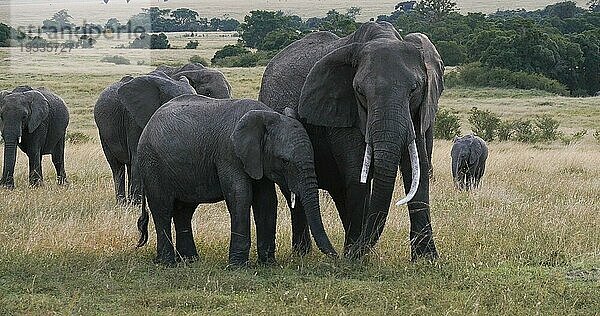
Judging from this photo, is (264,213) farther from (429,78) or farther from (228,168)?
(429,78)

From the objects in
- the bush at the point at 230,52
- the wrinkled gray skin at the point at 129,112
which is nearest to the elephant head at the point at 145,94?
the wrinkled gray skin at the point at 129,112

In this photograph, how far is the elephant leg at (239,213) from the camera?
30.0 feet

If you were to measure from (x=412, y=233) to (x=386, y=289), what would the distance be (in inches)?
58.7

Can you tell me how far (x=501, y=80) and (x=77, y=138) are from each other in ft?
114

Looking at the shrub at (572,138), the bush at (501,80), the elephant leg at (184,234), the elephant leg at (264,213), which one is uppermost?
the elephant leg at (264,213)

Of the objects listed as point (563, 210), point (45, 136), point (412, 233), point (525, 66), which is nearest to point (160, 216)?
point (412, 233)

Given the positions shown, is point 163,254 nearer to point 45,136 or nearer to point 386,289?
point 386,289

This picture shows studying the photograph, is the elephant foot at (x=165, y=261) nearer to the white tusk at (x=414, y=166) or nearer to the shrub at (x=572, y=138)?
the white tusk at (x=414, y=166)

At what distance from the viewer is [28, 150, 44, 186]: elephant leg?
1761cm

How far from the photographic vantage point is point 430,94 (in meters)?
9.23

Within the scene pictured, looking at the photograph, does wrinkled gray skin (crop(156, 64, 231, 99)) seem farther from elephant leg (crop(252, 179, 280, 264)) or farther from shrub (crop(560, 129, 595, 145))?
shrub (crop(560, 129, 595, 145))

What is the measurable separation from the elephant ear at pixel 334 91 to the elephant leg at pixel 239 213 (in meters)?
0.97

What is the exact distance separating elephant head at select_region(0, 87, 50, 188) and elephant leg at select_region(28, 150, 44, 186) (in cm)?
38

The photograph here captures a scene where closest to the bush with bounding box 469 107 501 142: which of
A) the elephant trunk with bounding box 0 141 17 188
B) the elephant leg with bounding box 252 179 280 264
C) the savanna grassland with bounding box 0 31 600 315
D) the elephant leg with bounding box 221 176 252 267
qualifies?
the savanna grassland with bounding box 0 31 600 315
